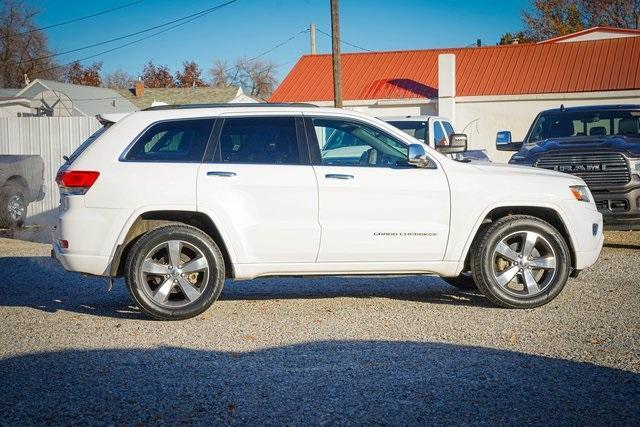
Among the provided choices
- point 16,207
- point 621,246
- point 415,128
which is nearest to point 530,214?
point 621,246

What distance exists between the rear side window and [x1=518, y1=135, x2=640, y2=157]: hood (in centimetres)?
580

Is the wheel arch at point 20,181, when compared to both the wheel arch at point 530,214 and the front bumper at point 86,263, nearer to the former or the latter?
the front bumper at point 86,263

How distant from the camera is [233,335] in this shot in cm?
662

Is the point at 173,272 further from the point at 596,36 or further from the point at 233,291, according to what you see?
the point at 596,36

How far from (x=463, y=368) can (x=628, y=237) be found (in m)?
8.86

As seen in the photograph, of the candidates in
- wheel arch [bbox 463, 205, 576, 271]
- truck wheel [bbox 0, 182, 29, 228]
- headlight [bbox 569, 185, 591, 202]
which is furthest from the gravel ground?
truck wheel [bbox 0, 182, 29, 228]

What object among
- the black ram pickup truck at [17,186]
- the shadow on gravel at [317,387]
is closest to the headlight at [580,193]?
the shadow on gravel at [317,387]

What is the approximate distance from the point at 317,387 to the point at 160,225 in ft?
9.29

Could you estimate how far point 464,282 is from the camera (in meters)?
8.72

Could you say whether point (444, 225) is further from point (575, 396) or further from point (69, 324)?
point (69, 324)

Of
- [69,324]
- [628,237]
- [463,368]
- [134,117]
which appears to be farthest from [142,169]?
[628,237]

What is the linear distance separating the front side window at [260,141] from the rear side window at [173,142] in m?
0.20

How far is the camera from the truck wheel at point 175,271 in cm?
705

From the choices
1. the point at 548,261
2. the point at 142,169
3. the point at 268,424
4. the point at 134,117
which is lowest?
the point at 268,424
